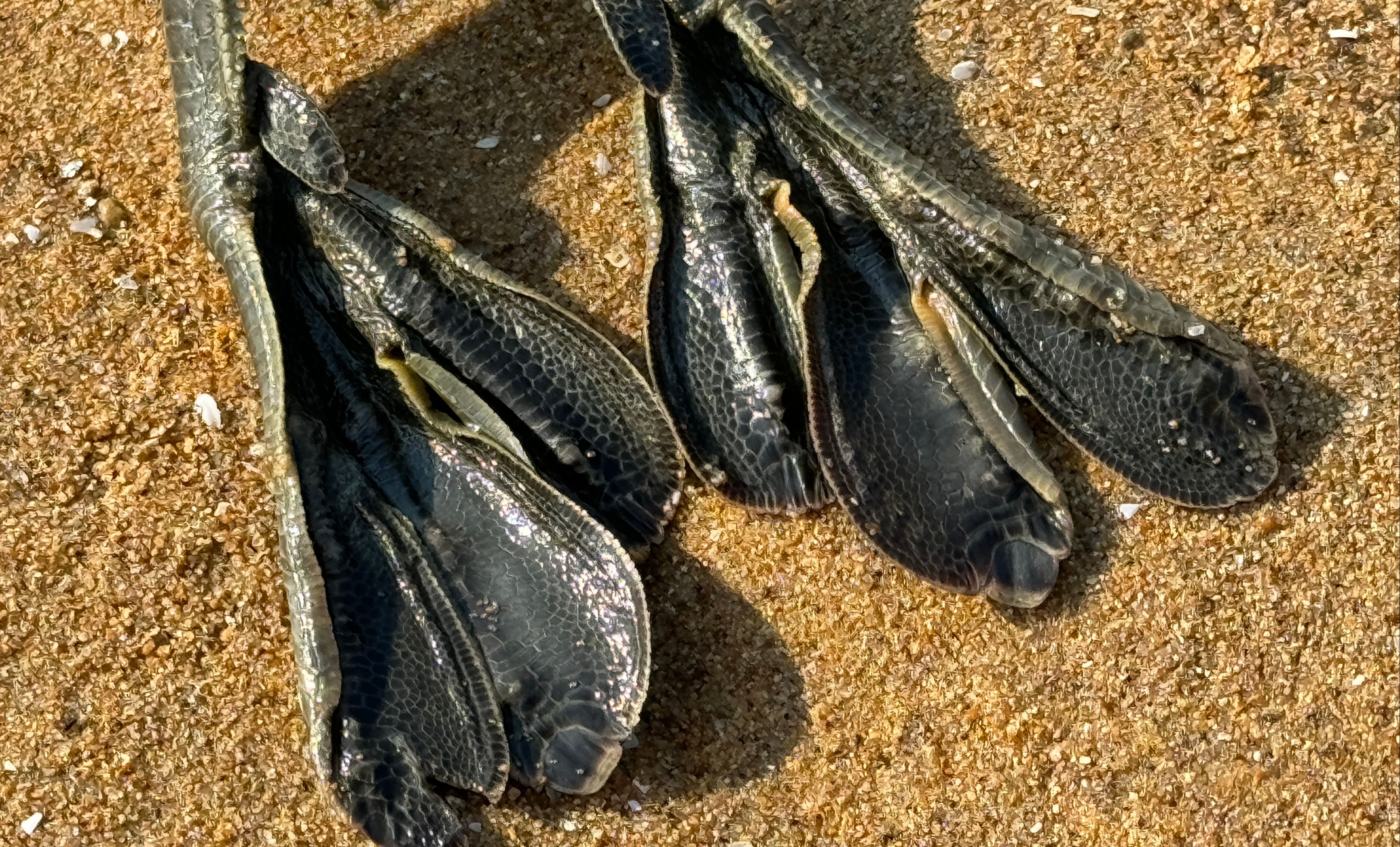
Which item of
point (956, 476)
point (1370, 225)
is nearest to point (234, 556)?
point (956, 476)

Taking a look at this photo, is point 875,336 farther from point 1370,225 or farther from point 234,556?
point 234,556

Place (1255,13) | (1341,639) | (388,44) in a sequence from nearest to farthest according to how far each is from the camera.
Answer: (1341,639) → (1255,13) → (388,44)

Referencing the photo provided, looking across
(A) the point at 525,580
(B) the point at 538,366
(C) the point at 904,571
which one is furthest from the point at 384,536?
(C) the point at 904,571

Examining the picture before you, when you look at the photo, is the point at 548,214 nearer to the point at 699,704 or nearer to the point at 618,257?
the point at 618,257

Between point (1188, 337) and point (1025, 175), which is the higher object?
point (1025, 175)

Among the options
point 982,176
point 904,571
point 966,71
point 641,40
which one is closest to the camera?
point 904,571

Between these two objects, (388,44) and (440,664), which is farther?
(388,44)

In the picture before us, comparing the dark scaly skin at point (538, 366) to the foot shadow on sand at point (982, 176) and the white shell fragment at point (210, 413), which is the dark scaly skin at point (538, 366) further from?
the foot shadow on sand at point (982, 176)

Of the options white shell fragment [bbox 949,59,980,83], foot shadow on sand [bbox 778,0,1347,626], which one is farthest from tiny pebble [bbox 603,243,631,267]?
white shell fragment [bbox 949,59,980,83]
